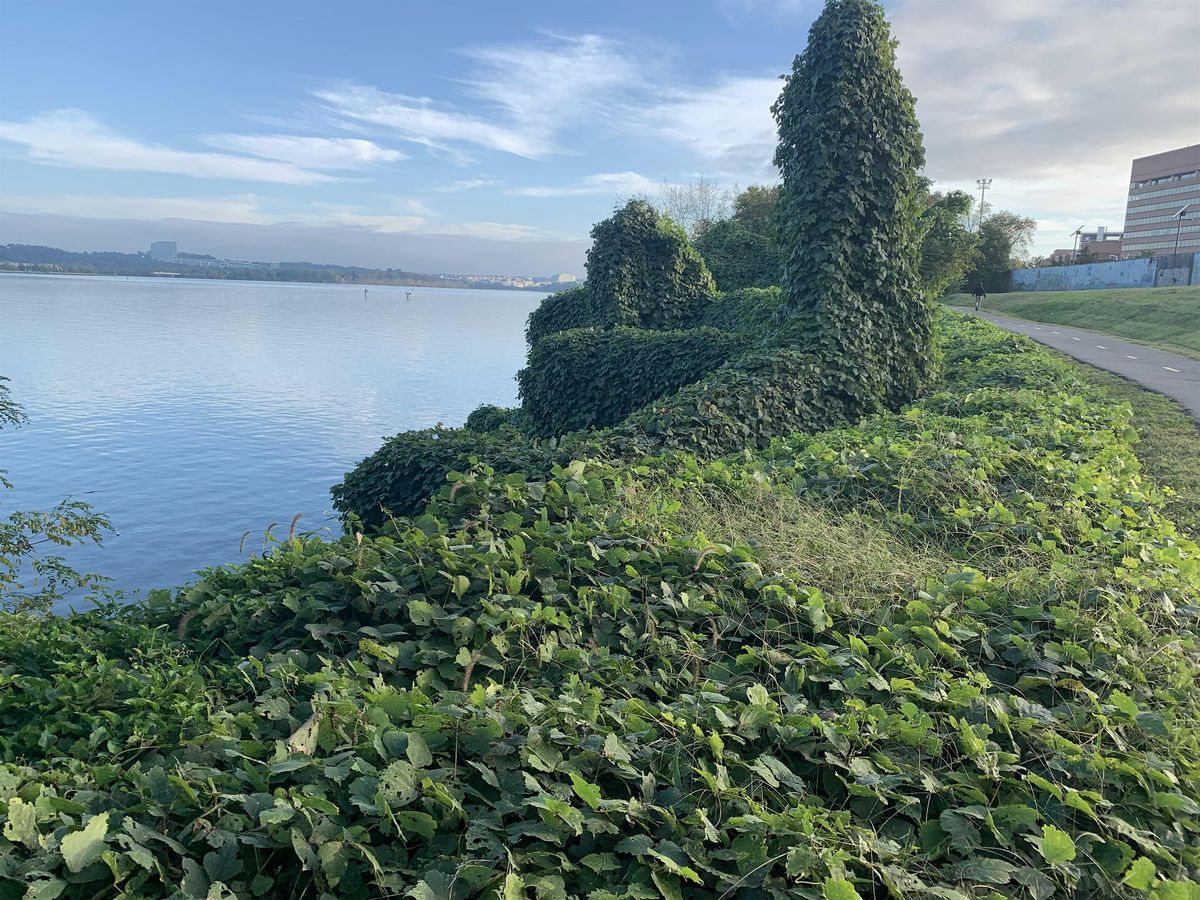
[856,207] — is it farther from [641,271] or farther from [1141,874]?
[1141,874]

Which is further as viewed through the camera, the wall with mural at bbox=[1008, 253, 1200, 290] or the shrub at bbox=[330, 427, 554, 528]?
the wall with mural at bbox=[1008, 253, 1200, 290]

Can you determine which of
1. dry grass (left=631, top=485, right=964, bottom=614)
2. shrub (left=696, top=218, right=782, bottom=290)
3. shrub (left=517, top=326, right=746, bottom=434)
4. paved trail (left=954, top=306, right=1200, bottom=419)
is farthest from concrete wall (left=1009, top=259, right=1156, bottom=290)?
dry grass (left=631, top=485, right=964, bottom=614)

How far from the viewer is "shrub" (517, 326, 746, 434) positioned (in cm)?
1212

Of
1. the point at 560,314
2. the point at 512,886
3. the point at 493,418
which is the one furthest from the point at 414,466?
the point at 560,314

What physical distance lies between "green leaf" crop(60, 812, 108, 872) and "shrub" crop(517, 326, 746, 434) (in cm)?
1057

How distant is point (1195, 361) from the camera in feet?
59.4

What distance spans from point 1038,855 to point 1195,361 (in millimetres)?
20835

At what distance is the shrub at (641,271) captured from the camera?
17344 mm

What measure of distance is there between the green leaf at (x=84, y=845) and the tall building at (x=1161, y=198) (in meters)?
112

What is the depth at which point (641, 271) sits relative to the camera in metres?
17.6

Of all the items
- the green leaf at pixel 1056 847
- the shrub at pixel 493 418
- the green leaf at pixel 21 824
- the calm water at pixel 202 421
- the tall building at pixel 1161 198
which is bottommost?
the calm water at pixel 202 421

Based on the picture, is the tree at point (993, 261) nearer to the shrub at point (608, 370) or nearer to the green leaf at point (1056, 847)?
the shrub at point (608, 370)

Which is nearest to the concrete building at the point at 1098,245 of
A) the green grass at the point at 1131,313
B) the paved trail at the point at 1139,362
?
the green grass at the point at 1131,313

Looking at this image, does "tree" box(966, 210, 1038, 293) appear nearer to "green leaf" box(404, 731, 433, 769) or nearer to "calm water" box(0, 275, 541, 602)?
"calm water" box(0, 275, 541, 602)
